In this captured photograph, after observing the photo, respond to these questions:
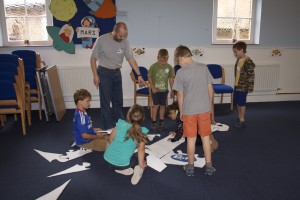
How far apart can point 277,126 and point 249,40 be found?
2308mm

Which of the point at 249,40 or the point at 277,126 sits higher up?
the point at 249,40

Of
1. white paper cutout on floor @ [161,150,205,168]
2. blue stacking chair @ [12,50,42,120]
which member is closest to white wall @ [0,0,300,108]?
blue stacking chair @ [12,50,42,120]

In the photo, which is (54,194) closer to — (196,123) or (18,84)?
(196,123)

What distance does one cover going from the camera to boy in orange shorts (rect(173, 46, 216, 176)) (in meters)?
2.50

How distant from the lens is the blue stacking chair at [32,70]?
4.61 meters

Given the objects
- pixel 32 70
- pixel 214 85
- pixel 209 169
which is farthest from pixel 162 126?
pixel 32 70

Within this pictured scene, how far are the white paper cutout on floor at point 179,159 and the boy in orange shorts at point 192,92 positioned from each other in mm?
441

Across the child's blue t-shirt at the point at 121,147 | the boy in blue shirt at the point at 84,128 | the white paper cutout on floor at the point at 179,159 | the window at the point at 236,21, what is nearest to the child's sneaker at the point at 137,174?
the child's blue t-shirt at the point at 121,147

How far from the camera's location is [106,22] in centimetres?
512

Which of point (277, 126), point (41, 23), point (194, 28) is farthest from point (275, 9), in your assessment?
point (41, 23)

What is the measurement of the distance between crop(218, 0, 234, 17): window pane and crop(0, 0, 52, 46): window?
10.7ft

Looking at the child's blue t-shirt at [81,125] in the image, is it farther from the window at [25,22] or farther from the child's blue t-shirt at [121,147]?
the window at [25,22]

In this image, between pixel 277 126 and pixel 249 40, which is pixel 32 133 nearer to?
pixel 277 126

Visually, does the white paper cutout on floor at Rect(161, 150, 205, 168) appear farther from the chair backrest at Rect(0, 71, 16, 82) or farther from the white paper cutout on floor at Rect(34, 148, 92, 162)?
the chair backrest at Rect(0, 71, 16, 82)
